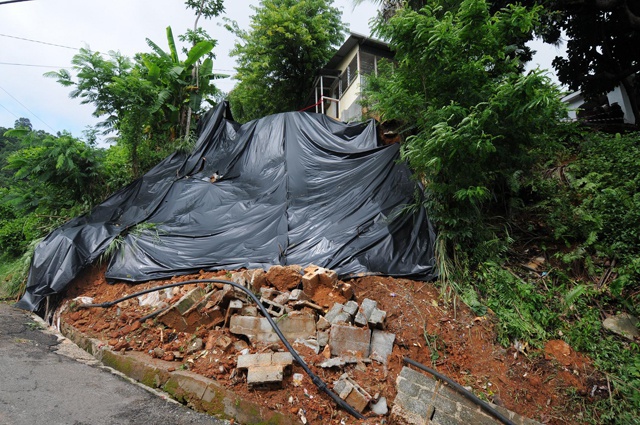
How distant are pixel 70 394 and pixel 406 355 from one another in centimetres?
284

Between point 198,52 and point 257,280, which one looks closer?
point 257,280

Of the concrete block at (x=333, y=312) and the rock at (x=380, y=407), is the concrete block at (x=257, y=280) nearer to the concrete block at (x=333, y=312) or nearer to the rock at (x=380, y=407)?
the concrete block at (x=333, y=312)

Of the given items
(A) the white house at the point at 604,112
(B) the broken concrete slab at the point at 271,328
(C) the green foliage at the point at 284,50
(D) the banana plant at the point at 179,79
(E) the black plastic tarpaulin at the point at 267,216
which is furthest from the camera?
(C) the green foliage at the point at 284,50

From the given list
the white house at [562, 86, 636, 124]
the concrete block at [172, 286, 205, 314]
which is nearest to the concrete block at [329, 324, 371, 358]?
the concrete block at [172, 286, 205, 314]

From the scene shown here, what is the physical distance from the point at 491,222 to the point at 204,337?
4.15 m

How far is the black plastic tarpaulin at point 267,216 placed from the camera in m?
4.38

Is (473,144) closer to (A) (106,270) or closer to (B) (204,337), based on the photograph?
(B) (204,337)

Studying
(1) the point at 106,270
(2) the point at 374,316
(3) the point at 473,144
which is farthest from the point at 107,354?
(3) the point at 473,144

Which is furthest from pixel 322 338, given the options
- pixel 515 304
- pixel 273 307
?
pixel 515 304

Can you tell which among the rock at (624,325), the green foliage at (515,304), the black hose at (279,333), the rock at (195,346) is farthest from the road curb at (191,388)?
the rock at (624,325)

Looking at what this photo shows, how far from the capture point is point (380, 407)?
2.67 meters

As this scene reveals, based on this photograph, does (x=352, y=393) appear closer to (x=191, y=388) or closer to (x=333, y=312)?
(x=333, y=312)

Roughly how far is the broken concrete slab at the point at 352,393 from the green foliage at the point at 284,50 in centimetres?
1163

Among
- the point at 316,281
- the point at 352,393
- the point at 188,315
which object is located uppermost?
the point at 316,281
